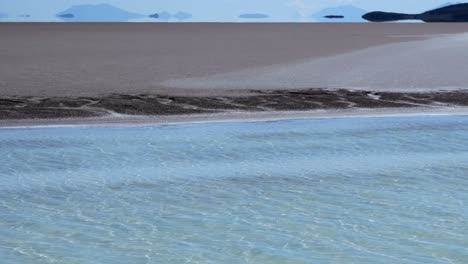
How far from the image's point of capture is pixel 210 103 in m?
13.6

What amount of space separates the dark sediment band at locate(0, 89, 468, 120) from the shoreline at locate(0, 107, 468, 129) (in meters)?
0.29

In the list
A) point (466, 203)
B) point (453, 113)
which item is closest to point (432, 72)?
point (453, 113)

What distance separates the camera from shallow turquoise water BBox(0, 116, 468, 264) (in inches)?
237

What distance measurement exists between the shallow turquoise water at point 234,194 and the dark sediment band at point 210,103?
1404mm

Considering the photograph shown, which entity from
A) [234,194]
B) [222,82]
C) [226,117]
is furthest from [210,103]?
[234,194]

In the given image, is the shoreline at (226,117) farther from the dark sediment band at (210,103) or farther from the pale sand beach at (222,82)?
the dark sediment band at (210,103)

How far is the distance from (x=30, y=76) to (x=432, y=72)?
755cm

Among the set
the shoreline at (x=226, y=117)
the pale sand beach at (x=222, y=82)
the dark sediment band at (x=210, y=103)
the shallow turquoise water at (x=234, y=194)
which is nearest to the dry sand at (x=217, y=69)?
the pale sand beach at (x=222, y=82)

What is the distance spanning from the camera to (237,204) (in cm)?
722

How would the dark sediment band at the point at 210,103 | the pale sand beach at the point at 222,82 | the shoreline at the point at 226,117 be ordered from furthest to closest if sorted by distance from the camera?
the pale sand beach at the point at 222,82 < the dark sediment band at the point at 210,103 < the shoreline at the point at 226,117

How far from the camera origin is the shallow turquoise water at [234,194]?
6.02m

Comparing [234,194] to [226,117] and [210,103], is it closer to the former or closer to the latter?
[226,117]

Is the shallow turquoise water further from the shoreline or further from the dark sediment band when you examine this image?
the dark sediment band

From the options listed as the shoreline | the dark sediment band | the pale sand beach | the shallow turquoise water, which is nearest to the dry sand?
the pale sand beach
